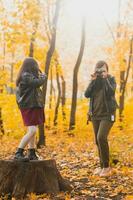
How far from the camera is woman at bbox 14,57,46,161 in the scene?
704 cm

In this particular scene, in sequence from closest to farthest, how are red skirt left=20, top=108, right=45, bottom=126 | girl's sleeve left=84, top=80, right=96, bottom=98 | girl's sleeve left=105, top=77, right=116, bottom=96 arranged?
red skirt left=20, top=108, right=45, bottom=126
girl's sleeve left=105, top=77, right=116, bottom=96
girl's sleeve left=84, top=80, right=96, bottom=98

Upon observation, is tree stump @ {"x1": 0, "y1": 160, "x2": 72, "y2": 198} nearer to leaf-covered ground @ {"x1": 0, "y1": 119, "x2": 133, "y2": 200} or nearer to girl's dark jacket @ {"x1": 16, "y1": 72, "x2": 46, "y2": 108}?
leaf-covered ground @ {"x1": 0, "y1": 119, "x2": 133, "y2": 200}

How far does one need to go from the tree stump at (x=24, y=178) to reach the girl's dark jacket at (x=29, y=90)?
98 centimetres

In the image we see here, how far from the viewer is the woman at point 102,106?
27.4ft

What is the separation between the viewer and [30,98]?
706 centimetres

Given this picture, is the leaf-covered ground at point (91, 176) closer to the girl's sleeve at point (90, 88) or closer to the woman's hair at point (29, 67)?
the girl's sleeve at point (90, 88)

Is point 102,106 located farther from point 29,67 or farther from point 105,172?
point 29,67

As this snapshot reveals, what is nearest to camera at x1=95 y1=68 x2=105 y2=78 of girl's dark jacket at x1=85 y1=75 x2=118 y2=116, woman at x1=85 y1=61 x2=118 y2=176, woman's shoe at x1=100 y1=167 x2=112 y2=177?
woman at x1=85 y1=61 x2=118 y2=176

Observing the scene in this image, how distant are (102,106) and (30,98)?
192 cm

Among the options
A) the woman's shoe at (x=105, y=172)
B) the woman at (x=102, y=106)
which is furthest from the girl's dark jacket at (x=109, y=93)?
the woman's shoe at (x=105, y=172)

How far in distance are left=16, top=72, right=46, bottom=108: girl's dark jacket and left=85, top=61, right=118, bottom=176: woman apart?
65.8 inches

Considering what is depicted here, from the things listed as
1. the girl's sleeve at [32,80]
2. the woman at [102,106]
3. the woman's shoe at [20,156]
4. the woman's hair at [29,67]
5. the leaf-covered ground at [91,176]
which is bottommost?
the leaf-covered ground at [91,176]

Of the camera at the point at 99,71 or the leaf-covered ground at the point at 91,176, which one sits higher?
the camera at the point at 99,71

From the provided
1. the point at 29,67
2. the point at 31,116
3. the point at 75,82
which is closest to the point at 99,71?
the point at 29,67
